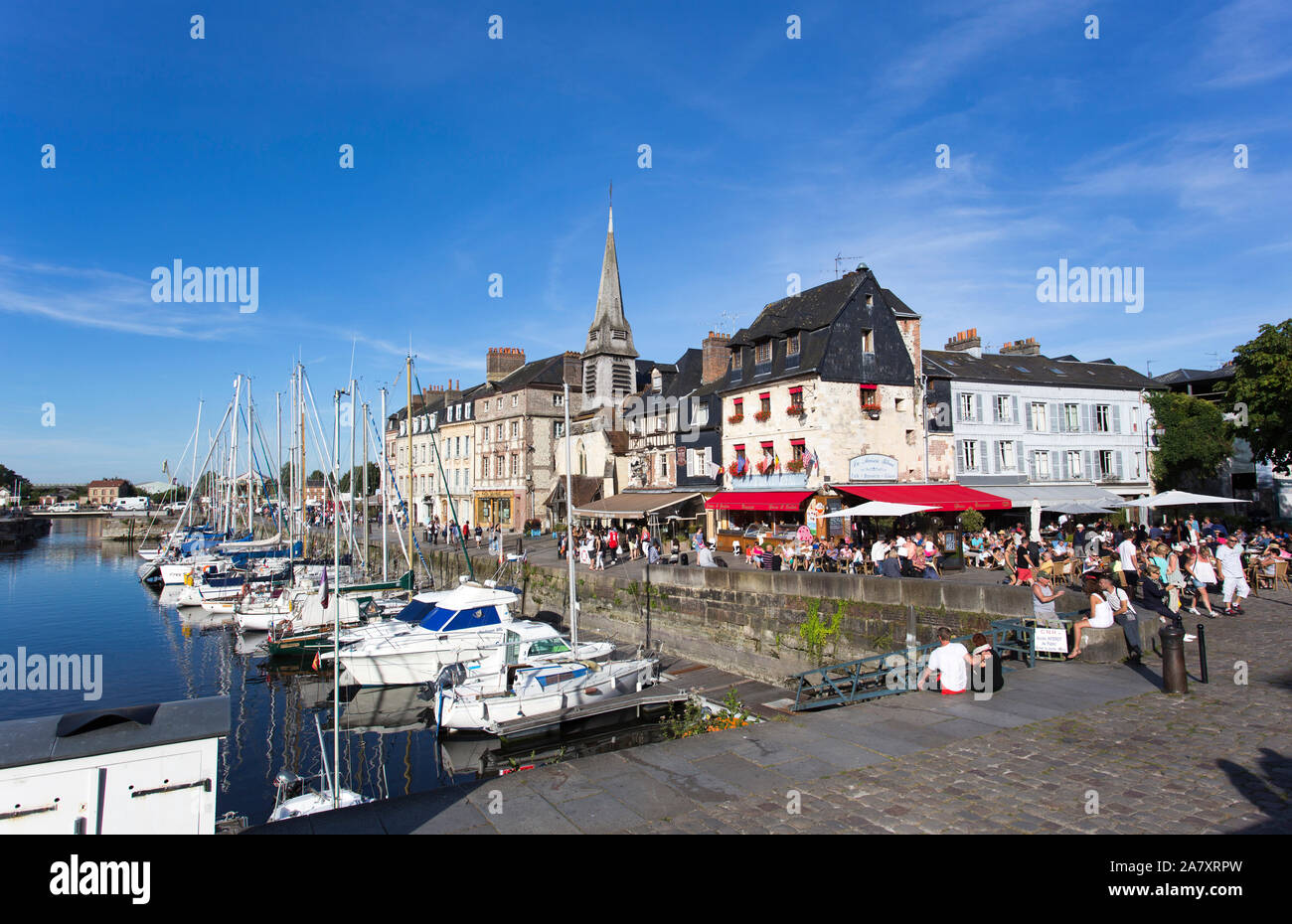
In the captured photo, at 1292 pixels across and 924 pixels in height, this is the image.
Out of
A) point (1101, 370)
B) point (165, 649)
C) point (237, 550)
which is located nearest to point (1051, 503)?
point (1101, 370)

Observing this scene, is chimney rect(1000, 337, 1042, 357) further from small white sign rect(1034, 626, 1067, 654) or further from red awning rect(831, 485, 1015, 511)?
small white sign rect(1034, 626, 1067, 654)

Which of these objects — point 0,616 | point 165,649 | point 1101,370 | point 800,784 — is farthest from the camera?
point 1101,370

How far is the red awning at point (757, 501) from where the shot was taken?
27453 mm

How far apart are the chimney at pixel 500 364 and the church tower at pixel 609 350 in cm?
1040

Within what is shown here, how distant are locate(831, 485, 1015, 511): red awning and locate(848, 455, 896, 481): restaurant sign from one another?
452 millimetres

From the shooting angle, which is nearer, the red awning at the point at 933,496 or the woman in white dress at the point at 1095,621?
the woman in white dress at the point at 1095,621

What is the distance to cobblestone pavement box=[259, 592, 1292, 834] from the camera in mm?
5520

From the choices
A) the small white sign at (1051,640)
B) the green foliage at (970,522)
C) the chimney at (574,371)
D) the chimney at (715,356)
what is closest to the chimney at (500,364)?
the chimney at (574,371)

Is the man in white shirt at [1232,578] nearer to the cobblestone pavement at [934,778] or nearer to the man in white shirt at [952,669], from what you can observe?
the cobblestone pavement at [934,778]

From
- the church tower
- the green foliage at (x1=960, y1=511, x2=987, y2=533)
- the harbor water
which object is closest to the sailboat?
the harbor water
